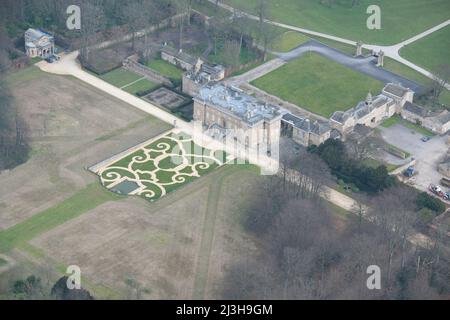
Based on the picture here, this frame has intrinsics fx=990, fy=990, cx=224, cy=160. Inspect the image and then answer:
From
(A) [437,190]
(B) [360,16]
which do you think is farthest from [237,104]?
(B) [360,16]

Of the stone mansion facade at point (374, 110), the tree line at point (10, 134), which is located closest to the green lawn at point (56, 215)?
the tree line at point (10, 134)

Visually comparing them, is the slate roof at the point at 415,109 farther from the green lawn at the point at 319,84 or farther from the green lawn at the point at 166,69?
the green lawn at the point at 166,69

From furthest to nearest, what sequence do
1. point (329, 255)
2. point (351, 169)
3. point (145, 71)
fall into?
point (145, 71)
point (351, 169)
point (329, 255)

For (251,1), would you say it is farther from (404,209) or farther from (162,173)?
(404,209)

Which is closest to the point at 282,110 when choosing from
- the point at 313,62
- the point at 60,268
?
the point at 313,62

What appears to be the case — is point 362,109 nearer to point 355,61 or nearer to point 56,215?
point 355,61

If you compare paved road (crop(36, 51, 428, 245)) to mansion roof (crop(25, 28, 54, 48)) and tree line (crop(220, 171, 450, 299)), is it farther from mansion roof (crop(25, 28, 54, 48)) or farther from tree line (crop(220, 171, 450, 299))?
tree line (crop(220, 171, 450, 299))
